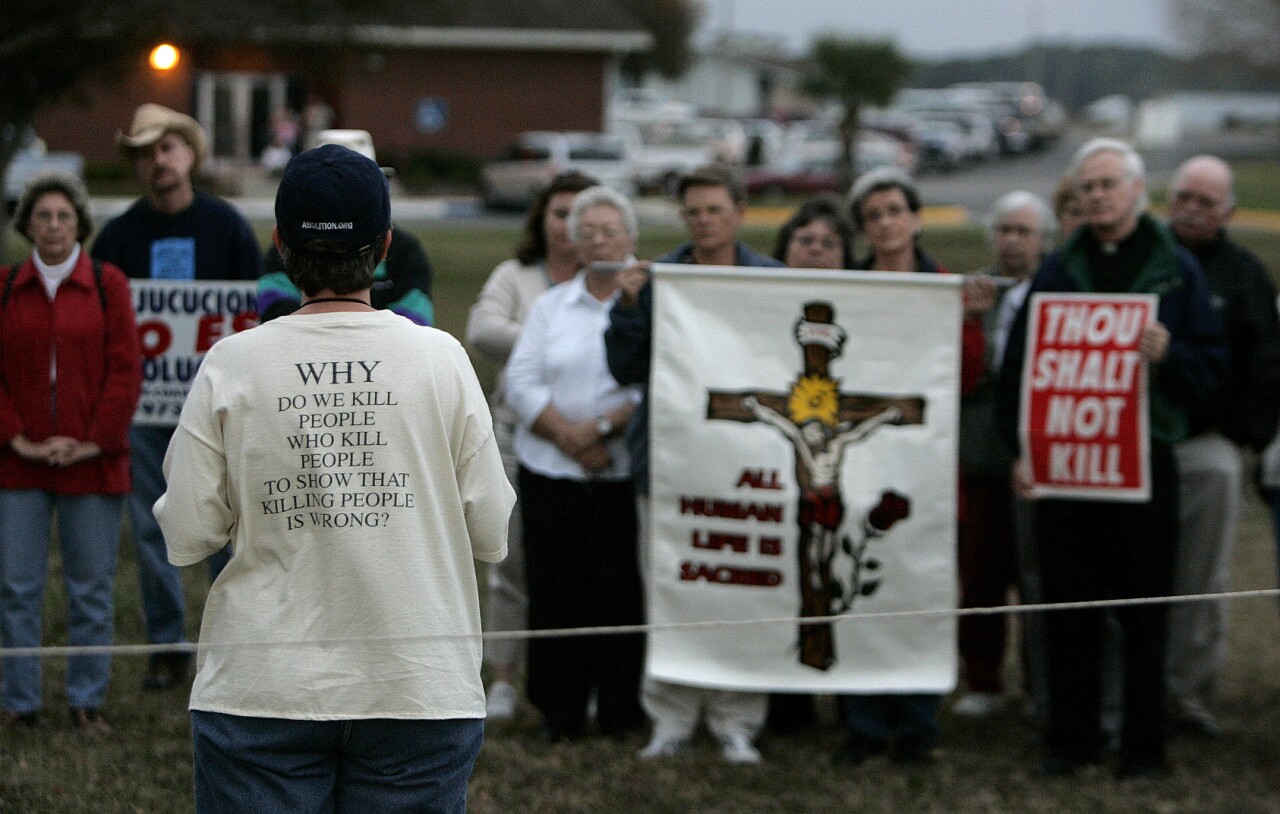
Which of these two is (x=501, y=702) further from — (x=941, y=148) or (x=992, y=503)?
(x=941, y=148)

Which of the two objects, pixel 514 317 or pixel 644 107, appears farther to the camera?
pixel 644 107

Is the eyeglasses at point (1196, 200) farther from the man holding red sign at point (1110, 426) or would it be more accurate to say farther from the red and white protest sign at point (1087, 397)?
the red and white protest sign at point (1087, 397)

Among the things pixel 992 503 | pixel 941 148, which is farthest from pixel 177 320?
pixel 941 148

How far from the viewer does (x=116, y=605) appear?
7.33 meters

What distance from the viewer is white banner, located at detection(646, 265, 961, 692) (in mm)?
5762

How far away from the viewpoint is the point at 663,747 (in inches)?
229

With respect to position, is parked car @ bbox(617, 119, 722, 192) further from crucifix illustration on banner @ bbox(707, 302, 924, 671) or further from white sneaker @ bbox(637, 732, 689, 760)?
white sneaker @ bbox(637, 732, 689, 760)

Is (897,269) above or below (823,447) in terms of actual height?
above

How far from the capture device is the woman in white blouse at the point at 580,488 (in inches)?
232

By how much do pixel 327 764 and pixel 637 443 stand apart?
9.84 ft

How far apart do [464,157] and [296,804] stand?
1483 inches

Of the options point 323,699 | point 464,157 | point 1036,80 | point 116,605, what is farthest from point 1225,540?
point 1036,80

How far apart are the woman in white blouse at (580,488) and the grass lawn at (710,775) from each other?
26cm

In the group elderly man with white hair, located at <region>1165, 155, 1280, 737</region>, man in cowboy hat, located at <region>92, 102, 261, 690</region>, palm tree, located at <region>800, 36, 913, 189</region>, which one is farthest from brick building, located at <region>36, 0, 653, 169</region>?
elderly man with white hair, located at <region>1165, 155, 1280, 737</region>
